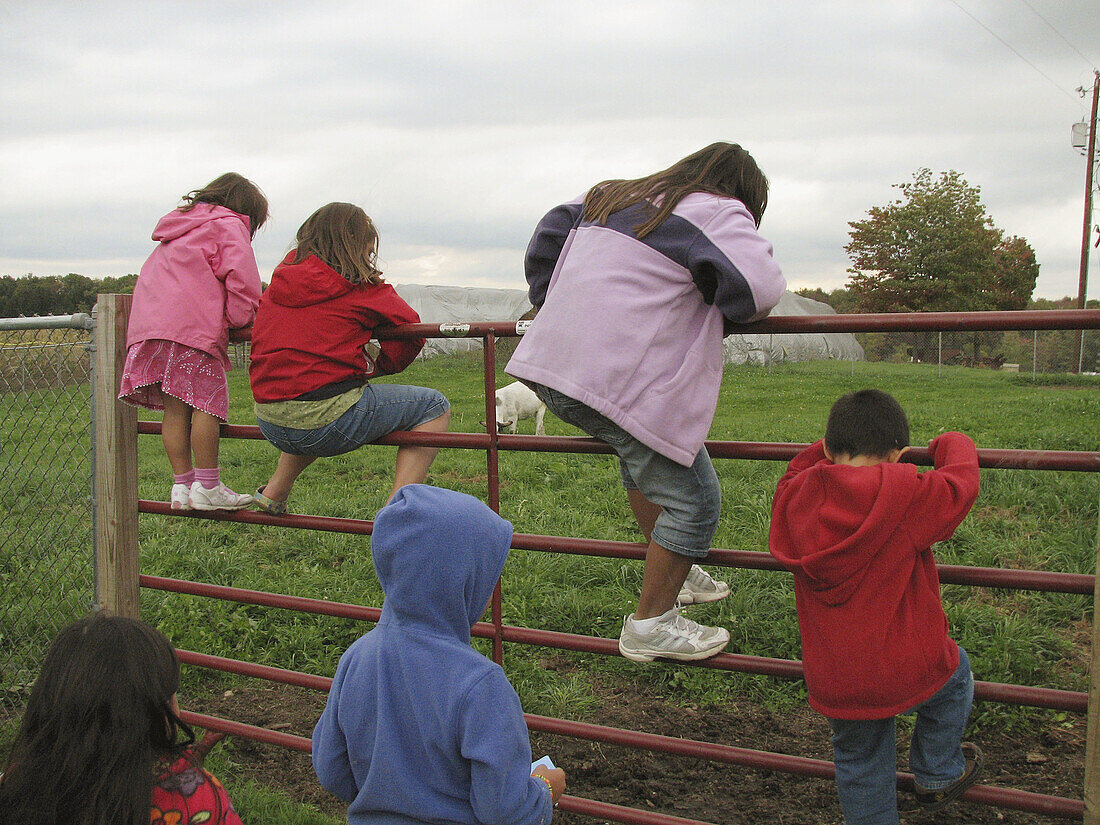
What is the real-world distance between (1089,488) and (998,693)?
4.12 m

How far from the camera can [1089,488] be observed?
557cm

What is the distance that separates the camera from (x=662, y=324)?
2092mm

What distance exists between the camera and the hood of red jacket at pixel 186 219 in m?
2.99

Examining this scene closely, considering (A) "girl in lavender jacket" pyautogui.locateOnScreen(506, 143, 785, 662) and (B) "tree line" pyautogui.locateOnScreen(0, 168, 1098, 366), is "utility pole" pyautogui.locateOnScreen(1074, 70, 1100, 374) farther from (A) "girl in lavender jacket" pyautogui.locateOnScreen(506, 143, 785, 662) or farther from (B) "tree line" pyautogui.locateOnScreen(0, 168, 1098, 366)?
(A) "girl in lavender jacket" pyautogui.locateOnScreen(506, 143, 785, 662)

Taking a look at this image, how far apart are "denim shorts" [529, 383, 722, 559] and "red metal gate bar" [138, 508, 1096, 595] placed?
0.45 feet

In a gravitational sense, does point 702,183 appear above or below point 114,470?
above

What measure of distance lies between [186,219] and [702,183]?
1.82 meters

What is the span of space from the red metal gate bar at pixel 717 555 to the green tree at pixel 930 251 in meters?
27.8

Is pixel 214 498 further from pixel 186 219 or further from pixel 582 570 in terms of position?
pixel 582 570

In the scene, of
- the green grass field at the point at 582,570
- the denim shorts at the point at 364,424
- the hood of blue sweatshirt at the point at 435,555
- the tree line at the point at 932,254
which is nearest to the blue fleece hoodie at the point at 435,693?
the hood of blue sweatshirt at the point at 435,555

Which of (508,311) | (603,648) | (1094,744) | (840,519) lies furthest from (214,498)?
(508,311)

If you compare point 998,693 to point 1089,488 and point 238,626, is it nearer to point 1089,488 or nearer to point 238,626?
point 238,626

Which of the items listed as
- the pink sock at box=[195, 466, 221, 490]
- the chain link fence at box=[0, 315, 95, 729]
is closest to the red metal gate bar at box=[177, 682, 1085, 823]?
the pink sock at box=[195, 466, 221, 490]

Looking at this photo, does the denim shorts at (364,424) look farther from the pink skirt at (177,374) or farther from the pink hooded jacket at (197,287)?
the pink hooded jacket at (197,287)
